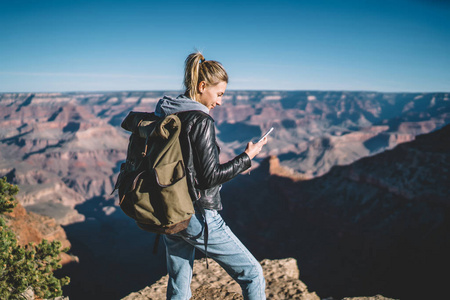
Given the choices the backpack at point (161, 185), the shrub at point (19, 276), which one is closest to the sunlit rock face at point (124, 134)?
A: the shrub at point (19, 276)

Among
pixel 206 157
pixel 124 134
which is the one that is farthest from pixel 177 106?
pixel 124 134

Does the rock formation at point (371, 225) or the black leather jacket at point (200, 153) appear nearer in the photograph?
the black leather jacket at point (200, 153)

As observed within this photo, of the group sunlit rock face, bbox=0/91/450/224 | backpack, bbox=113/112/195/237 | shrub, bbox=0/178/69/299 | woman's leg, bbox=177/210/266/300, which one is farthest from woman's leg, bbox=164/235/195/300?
sunlit rock face, bbox=0/91/450/224

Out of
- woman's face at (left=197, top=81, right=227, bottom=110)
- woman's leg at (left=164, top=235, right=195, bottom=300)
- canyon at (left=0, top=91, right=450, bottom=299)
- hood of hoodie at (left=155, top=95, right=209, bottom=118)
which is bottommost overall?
canyon at (left=0, top=91, right=450, bottom=299)

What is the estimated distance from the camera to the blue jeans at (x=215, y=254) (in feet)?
5.93

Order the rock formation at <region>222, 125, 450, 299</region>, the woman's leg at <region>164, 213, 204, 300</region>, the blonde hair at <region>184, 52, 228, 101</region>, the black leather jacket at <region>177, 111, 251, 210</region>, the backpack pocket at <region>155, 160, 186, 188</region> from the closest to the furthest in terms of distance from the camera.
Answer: the backpack pocket at <region>155, 160, 186, 188</region> → the black leather jacket at <region>177, 111, 251, 210</region> → the blonde hair at <region>184, 52, 228, 101</region> → the woman's leg at <region>164, 213, 204, 300</region> → the rock formation at <region>222, 125, 450, 299</region>

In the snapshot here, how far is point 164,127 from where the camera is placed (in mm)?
1542

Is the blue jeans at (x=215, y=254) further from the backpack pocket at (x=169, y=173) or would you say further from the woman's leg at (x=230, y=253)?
the backpack pocket at (x=169, y=173)

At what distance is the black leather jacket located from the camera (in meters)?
1.55

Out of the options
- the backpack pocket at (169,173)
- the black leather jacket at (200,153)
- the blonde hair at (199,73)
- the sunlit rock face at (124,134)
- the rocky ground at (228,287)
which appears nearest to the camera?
the backpack pocket at (169,173)

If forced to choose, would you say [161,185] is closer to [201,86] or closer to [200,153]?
[200,153]

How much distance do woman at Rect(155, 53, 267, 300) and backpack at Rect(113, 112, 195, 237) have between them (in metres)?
0.08

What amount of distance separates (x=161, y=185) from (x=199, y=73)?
790 millimetres

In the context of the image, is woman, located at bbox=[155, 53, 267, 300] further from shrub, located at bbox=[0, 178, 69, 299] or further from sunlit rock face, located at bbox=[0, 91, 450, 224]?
sunlit rock face, located at bbox=[0, 91, 450, 224]
